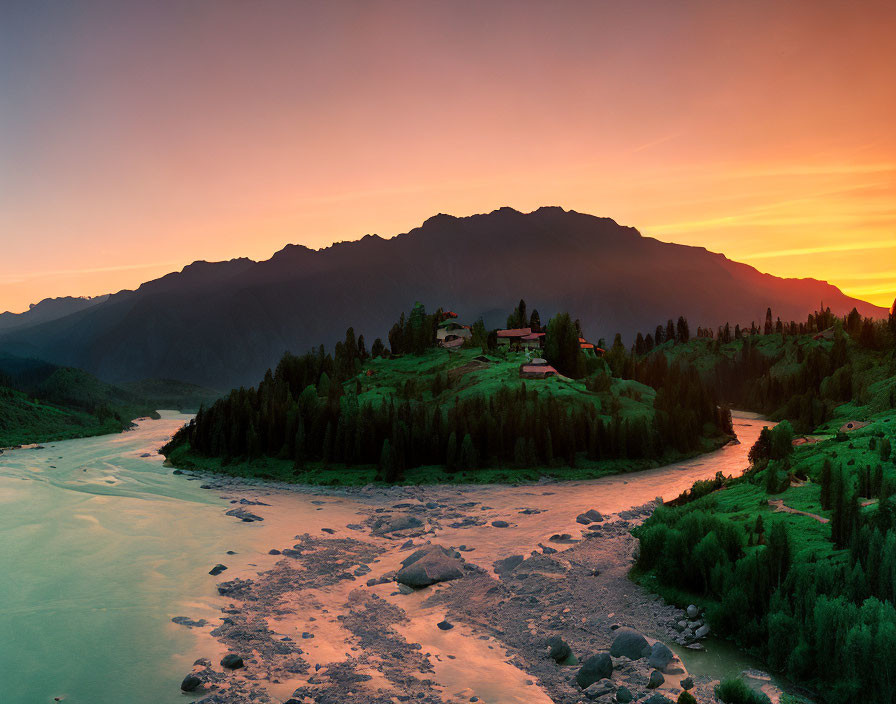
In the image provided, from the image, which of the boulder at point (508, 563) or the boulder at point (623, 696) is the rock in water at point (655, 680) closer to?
the boulder at point (623, 696)

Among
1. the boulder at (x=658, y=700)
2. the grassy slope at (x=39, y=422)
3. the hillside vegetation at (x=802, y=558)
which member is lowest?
the grassy slope at (x=39, y=422)

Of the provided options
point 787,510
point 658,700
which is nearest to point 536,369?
point 787,510

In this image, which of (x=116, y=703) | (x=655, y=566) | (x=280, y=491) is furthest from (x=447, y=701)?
(x=280, y=491)

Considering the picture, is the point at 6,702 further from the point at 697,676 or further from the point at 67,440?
the point at 67,440

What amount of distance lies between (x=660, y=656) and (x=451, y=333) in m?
131

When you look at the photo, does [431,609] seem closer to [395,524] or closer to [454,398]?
[395,524]

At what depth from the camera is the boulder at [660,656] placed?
27797mm

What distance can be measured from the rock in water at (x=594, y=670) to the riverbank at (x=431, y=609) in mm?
493

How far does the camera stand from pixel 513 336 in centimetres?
15025

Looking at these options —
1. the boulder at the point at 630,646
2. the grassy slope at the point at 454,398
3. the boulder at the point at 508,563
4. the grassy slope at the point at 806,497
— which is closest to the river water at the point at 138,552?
the boulder at the point at 508,563

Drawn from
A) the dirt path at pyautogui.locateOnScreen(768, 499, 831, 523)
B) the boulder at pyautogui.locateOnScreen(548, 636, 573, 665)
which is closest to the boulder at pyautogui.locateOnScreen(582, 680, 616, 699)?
the boulder at pyautogui.locateOnScreen(548, 636, 573, 665)

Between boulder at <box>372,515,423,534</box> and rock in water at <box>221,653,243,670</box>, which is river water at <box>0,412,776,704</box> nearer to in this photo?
rock in water at <box>221,653,243,670</box>

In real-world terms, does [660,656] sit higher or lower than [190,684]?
higher

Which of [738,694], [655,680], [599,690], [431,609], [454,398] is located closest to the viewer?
[738,694]
